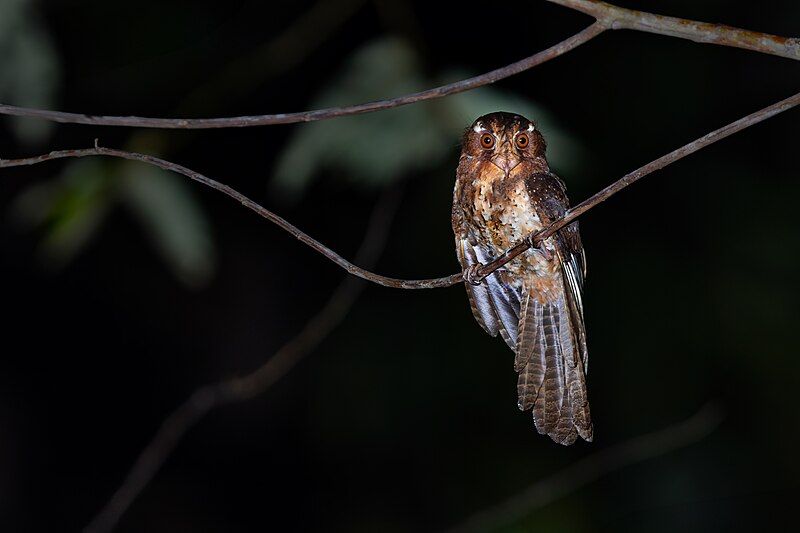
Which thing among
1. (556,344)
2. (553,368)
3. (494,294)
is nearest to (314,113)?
(553,368)

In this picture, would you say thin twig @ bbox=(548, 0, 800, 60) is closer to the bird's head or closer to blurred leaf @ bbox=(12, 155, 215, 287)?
the bird's head

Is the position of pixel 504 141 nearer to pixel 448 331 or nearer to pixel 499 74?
pixel 499 74

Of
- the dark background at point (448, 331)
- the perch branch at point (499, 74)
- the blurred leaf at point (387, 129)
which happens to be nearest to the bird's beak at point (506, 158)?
the perch branch at point (499, 74)

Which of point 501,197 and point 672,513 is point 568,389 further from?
point 672,513

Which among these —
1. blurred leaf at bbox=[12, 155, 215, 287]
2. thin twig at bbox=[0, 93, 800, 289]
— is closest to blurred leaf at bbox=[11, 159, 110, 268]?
blurred leaf at bbox=[12, 155, 215, 287]

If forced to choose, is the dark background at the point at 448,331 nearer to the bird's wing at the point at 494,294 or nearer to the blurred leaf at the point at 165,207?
the blurred leaf at the point at 165,207

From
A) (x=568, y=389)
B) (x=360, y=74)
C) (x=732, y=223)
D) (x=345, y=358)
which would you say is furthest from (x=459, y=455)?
(x=568, y=389)

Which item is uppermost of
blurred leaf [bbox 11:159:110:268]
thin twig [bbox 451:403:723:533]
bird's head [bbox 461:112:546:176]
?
blurred leaf [bbox 11:159:110:268]
